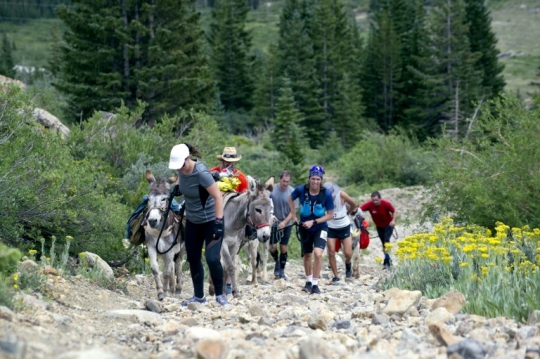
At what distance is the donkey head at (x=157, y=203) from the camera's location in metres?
10.9

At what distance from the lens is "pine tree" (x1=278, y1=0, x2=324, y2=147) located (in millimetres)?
58781

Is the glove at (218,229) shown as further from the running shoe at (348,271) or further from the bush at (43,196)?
the running shoe at (348,271)

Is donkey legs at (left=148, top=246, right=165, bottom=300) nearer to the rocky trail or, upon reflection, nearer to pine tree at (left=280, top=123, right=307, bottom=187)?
the rocky trail

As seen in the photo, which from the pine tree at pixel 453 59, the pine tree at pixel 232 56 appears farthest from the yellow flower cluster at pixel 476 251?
the pine tree at pixel 232 56

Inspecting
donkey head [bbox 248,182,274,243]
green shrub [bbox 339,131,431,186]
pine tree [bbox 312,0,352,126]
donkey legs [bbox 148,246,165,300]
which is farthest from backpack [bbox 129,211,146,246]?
pine tree [bbox 312,0,352,126]

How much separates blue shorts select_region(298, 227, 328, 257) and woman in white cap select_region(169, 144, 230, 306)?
2584 millimetres

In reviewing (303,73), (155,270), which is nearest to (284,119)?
(303,73)


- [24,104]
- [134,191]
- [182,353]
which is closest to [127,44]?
[134,191]

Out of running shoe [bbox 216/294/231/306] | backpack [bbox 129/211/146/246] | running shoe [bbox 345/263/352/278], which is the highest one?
backpack [bbox 129/211/146/246]

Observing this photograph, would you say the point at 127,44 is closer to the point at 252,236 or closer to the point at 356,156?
the point at 356,156

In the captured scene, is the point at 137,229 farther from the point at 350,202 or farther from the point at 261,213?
the point at 350,202

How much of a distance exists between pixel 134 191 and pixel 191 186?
25.1 feet

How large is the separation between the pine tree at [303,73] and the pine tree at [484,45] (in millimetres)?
13223

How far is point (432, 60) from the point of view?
5738 centimetres
